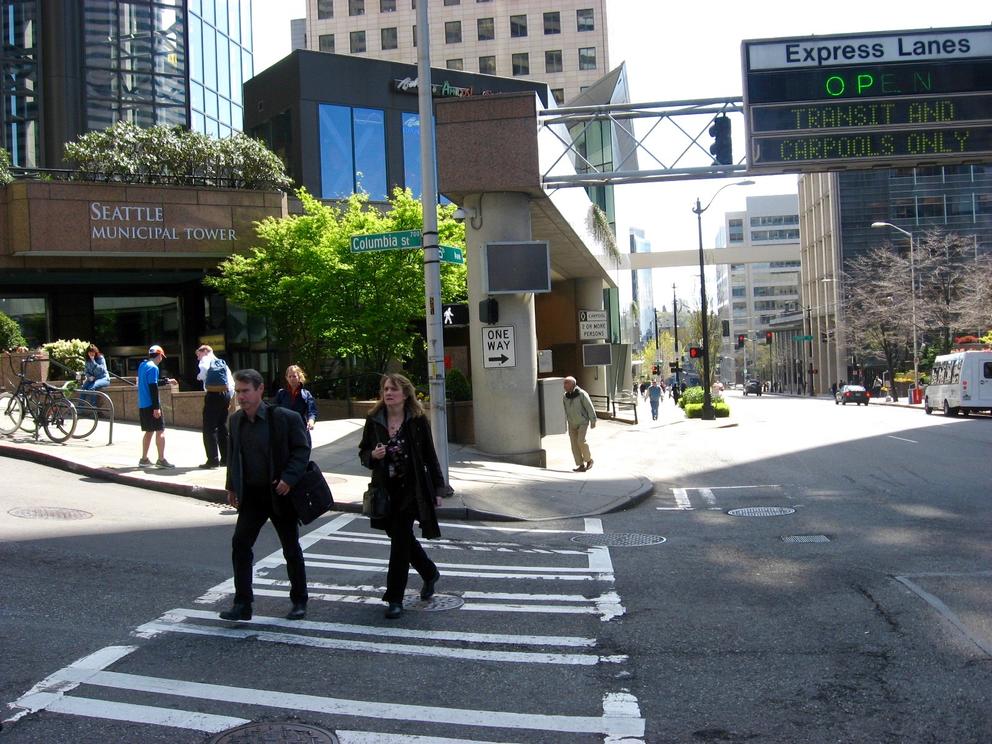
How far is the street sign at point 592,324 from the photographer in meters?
33.0

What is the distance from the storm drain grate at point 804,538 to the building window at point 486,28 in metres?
59.2

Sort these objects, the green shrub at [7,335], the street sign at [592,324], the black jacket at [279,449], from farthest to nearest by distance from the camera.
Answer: the street sign at [592,324] → the green shrub at [7,335] → the black jacket at [279,449]

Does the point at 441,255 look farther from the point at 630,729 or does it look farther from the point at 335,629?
the point at 630,729

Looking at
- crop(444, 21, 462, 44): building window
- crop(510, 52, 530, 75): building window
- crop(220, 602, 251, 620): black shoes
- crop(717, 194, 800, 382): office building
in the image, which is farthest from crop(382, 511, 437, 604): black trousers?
crop(717, 194, 800, 382): office building

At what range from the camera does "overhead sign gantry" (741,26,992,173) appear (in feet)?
56.7

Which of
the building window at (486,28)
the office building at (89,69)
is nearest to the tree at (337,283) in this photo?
the office building at (89,69)

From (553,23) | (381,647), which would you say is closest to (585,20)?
(553,23)

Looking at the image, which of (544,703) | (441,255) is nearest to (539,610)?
(544,703)

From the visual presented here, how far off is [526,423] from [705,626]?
38.1ft

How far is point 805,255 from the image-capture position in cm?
10144

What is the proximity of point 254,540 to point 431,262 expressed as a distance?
708 centimetres

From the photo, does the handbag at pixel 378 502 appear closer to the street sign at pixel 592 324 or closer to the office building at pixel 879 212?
the street sign at pixel 592 324

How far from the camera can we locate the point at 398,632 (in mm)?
6473

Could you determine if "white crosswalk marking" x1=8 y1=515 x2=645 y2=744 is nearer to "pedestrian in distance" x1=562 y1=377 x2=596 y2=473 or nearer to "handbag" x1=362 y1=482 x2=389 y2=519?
"handbag" x1=362 y1=482 x2=389 y2=519
